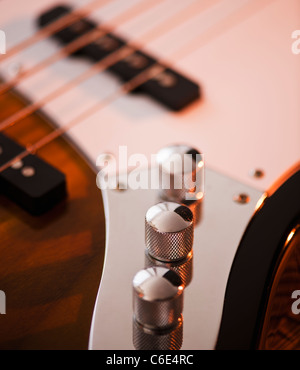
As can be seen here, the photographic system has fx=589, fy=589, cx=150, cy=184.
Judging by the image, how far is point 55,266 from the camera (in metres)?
0.74

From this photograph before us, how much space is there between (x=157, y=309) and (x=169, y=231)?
0.10 m

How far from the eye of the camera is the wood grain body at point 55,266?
0.67 metres

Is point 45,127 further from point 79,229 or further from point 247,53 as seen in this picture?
point 247,53

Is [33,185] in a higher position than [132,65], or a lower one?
lower

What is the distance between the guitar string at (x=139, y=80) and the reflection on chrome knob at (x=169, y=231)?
0.86 ft

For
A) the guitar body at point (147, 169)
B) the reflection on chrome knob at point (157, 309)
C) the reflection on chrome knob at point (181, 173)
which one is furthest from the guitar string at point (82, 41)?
the reflection on chrome knob at point (157, 309)

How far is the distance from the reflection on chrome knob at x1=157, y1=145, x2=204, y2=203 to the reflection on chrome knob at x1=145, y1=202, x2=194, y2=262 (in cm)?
8

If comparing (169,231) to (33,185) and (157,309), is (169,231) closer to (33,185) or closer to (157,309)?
(157,309)

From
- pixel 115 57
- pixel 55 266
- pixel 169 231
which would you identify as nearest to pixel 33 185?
pixel 55 266

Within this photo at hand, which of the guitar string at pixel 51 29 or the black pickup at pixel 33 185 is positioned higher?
the guitar string at pixel 51 29

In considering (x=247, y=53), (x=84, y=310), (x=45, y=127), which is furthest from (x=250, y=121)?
(x=84, y=310)

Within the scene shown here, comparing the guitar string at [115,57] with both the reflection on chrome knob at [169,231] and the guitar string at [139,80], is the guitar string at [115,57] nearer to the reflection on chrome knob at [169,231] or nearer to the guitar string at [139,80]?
the guitar string at [139,80]

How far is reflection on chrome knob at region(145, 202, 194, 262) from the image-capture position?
0.68 m
